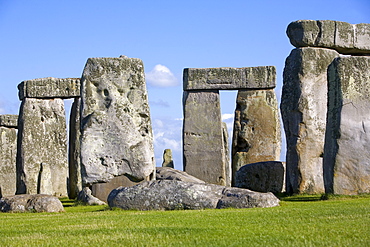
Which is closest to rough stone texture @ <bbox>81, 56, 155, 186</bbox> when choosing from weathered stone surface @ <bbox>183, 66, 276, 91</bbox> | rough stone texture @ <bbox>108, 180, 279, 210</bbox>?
rough stone texture @ <bbox>108, 180, 279, 210</bbox>

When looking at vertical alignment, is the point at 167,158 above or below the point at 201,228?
above

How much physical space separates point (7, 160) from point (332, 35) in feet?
42.1

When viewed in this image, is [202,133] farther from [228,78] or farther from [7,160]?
[7,160]

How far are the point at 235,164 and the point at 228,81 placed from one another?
2.32 metres

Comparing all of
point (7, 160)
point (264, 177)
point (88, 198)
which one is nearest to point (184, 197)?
point (88, 198)

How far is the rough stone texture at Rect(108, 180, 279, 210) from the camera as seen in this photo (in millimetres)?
11867

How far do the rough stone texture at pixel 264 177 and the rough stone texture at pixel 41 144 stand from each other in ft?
20.3

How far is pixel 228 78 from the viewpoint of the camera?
22219mm

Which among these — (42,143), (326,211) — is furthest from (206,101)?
(326,211)

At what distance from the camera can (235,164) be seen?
22.5 m

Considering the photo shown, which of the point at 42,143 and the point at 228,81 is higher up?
the point at 228,81

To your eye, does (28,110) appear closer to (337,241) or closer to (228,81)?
(228,81)

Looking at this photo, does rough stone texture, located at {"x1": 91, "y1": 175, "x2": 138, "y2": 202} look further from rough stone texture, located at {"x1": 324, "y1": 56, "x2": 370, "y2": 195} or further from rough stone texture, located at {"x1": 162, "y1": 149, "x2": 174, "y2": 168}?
rough stone texture, located at {"x1": 162, "y1": 149, "x2": 174, "y2": 168}

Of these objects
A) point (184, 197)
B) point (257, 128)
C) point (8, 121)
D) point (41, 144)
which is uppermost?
point (8, 121)
